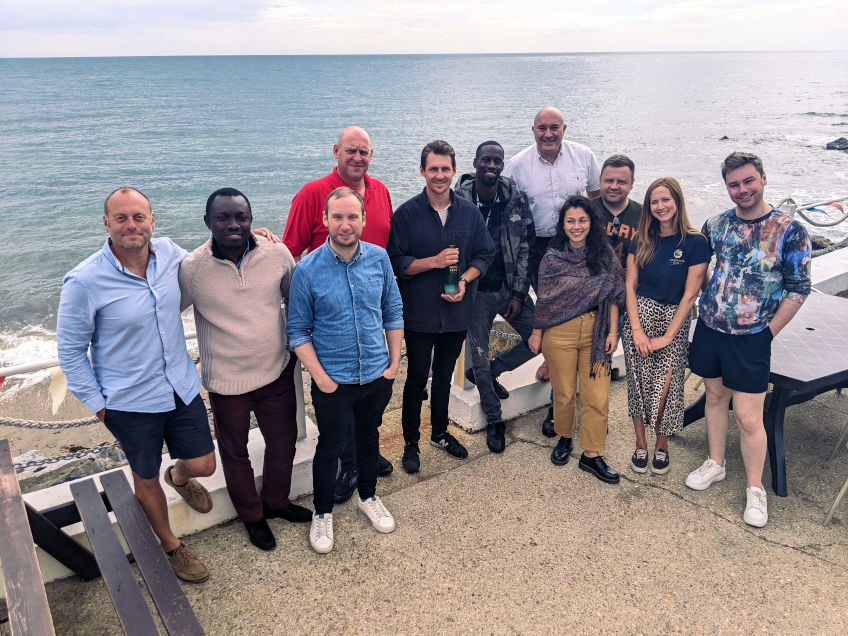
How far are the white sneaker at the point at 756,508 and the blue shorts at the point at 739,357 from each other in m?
0.64

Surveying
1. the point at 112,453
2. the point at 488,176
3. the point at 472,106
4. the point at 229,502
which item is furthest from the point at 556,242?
the point at 472,106

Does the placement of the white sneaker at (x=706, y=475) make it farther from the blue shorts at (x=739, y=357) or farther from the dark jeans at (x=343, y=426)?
the dark jeans at (x=343, y=426)

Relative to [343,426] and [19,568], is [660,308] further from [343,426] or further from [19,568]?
[19,568]

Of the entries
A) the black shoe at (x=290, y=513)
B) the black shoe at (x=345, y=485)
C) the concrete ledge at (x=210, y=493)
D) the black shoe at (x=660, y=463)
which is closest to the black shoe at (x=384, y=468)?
the black shoe at (x=345, y=485)

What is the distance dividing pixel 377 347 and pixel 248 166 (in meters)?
32.7

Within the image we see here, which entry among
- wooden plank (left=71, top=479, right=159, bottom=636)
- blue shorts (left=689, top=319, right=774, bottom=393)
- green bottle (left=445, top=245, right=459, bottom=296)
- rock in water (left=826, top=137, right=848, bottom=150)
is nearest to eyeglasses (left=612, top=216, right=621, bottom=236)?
blue shorts (left=689, top=319, right=774, bottom=393)

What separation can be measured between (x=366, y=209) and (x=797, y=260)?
2.54 metres

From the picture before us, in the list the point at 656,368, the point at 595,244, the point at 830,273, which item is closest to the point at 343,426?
the point at 595,244

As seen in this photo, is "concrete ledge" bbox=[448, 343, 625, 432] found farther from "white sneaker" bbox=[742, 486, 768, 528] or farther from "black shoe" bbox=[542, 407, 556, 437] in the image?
"white sneaker" bbox=[742, 486, 768, 528]

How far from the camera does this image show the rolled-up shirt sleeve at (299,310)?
2.94 meters

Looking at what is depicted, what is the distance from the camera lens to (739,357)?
3432 mm

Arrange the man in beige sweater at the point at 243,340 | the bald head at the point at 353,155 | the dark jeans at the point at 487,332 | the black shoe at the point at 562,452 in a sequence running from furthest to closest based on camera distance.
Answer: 1. the dark jeans at the point at 487,332
2. the black shoe at the point at 562,452
3. the bald head at the point at 353,155
4. the man in beige sweater at the point at 243,340

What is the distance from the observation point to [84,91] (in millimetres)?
82500

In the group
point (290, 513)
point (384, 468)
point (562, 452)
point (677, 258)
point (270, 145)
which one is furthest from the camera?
point (270, 145)
